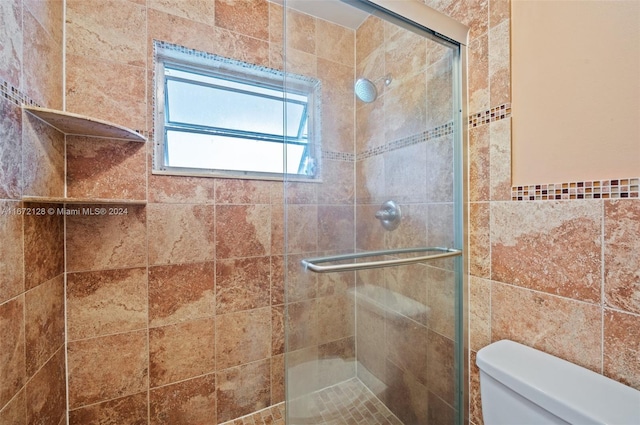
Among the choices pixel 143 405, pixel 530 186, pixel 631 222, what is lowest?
pixel 143 405

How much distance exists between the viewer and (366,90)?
103cm

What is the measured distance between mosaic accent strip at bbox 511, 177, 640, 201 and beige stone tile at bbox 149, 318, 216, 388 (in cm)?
149

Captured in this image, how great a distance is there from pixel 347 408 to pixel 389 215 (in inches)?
30.5

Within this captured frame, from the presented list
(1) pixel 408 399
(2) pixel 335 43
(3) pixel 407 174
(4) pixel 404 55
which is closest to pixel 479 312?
(1) pixel 408 399

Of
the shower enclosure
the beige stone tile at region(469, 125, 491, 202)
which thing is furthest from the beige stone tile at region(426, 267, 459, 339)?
the beige stone tile at region(469, 125, 491, 202)

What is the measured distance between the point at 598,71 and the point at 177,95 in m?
1.70

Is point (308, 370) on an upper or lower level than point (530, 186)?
lower

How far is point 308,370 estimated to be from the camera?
937 millimetres

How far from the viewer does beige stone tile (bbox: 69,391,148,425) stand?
1126 mm

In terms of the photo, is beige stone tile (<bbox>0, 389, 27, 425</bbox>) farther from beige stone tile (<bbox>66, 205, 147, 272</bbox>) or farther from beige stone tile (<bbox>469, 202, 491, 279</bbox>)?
beige stone tile (<bbox>469, 202, 491, 279</bbox>)

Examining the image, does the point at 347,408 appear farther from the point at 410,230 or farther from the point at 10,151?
the point at 10,151

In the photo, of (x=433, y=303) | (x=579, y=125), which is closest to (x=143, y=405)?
(x=433, y=303)

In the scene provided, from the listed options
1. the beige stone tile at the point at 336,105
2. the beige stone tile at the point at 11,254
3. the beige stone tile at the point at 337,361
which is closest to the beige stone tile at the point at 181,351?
the beige stone tile at the point at 11,254

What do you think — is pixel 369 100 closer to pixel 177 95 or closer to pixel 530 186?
pixel 530 186
